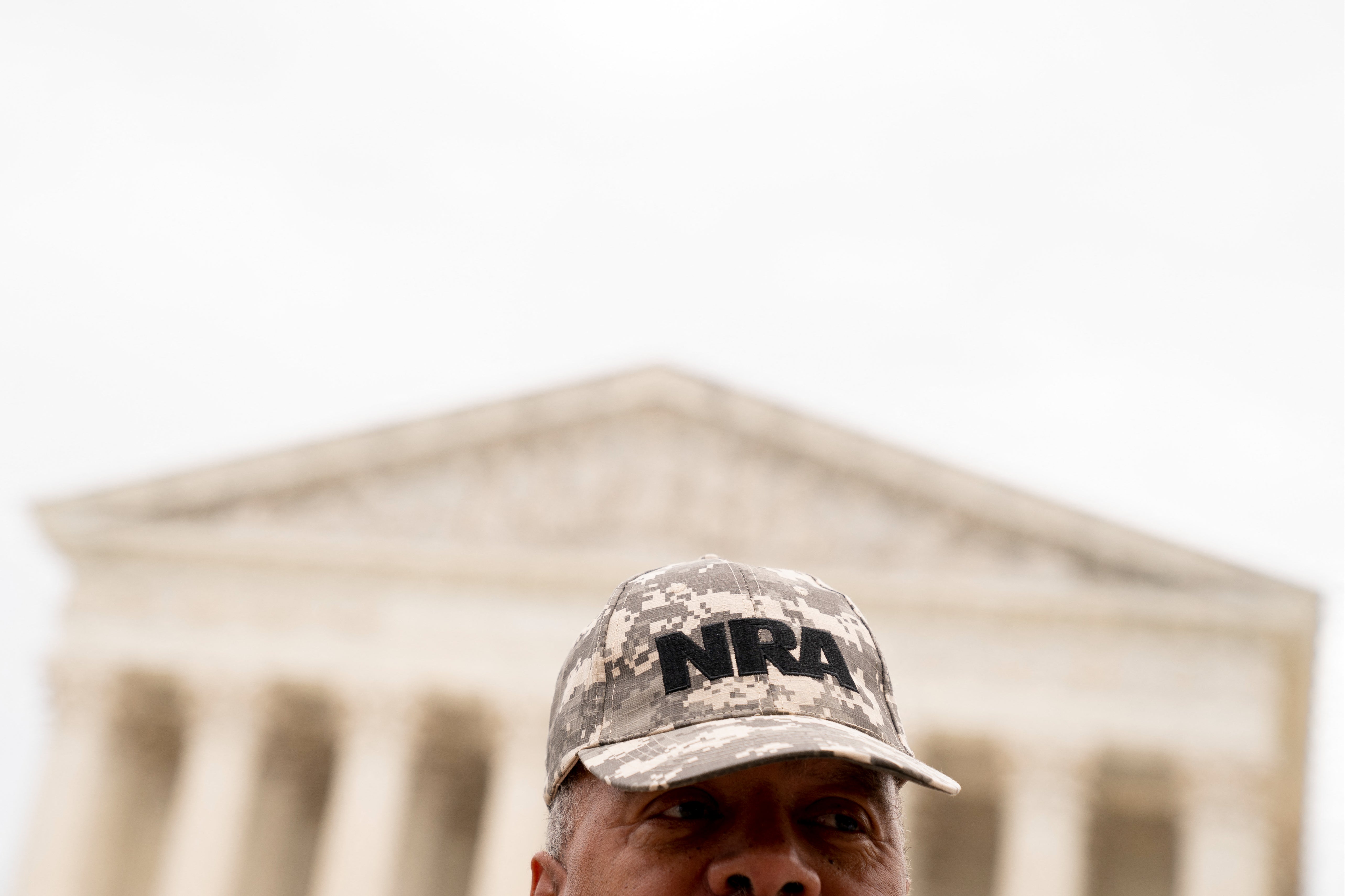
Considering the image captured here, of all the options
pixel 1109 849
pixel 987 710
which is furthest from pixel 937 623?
pixel 1109 849

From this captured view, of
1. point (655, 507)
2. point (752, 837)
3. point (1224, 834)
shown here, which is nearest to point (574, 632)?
point (655, 507)

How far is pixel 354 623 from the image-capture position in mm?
32312

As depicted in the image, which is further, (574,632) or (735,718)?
(574,632)

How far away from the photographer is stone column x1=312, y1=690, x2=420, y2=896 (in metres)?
31.0

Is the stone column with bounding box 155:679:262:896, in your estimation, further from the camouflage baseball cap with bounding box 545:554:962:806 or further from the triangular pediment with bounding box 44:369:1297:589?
the camouflage baseball cap with bounding box 545:554:962:806

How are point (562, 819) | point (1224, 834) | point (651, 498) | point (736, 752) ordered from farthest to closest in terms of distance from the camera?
1. point (651, 498)
2. point (1224, 834)
3. point (562, 819)
4. point (736, 752)

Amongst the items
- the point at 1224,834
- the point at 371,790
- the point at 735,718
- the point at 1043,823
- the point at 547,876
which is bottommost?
the point at 547,876

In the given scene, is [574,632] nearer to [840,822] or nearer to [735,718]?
[840,822]

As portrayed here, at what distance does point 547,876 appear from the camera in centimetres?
312

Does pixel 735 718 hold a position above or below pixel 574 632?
below

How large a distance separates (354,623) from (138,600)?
174 inches

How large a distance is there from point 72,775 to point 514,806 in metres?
8.80

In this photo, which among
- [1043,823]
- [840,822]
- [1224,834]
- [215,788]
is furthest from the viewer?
[215,788]

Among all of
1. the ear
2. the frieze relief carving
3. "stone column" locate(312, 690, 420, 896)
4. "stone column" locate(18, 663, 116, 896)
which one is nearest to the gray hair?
the ear
